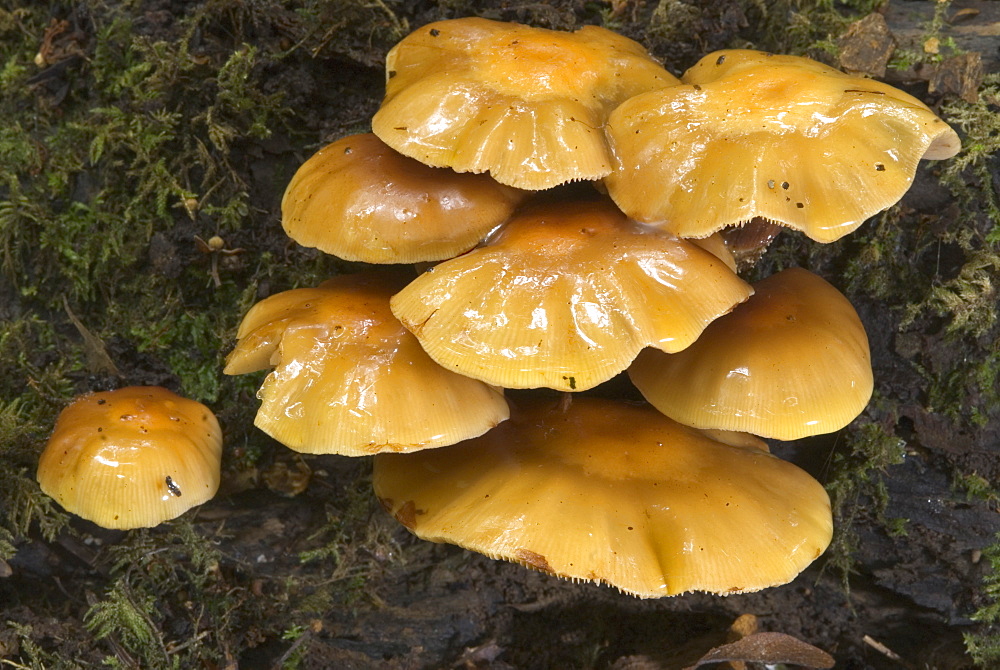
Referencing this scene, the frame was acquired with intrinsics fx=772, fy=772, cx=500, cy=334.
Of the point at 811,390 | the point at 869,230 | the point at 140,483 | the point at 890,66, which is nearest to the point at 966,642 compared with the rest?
the point at 811,390

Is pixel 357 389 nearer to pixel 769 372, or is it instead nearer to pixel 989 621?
pixel 769 372

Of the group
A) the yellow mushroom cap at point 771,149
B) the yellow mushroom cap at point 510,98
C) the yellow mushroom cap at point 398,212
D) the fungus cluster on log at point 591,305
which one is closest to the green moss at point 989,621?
the fungus cluster on log at point 591,305

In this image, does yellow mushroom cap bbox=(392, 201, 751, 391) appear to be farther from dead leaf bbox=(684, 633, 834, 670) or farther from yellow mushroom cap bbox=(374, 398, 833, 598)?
A: dead leaf bbox=(684, 633, 834, 670)

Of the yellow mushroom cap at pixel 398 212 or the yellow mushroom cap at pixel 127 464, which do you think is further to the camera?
the yellow mushroom cap at pixel 127 464

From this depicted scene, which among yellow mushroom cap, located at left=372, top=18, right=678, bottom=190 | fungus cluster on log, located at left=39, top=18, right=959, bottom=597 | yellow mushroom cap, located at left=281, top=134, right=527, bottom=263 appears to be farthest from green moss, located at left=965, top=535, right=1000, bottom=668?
yellow mushroom cap, located at left=281, top=134, right=527, bottom=263

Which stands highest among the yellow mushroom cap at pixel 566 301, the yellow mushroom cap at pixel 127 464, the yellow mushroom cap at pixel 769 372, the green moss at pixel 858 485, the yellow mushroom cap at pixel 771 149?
the yellow mushroom cap at pixel 771 149

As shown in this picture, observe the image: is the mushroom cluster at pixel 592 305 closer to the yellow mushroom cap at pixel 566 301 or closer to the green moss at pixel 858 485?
the yellow mushroom cap at pixel 566 301
